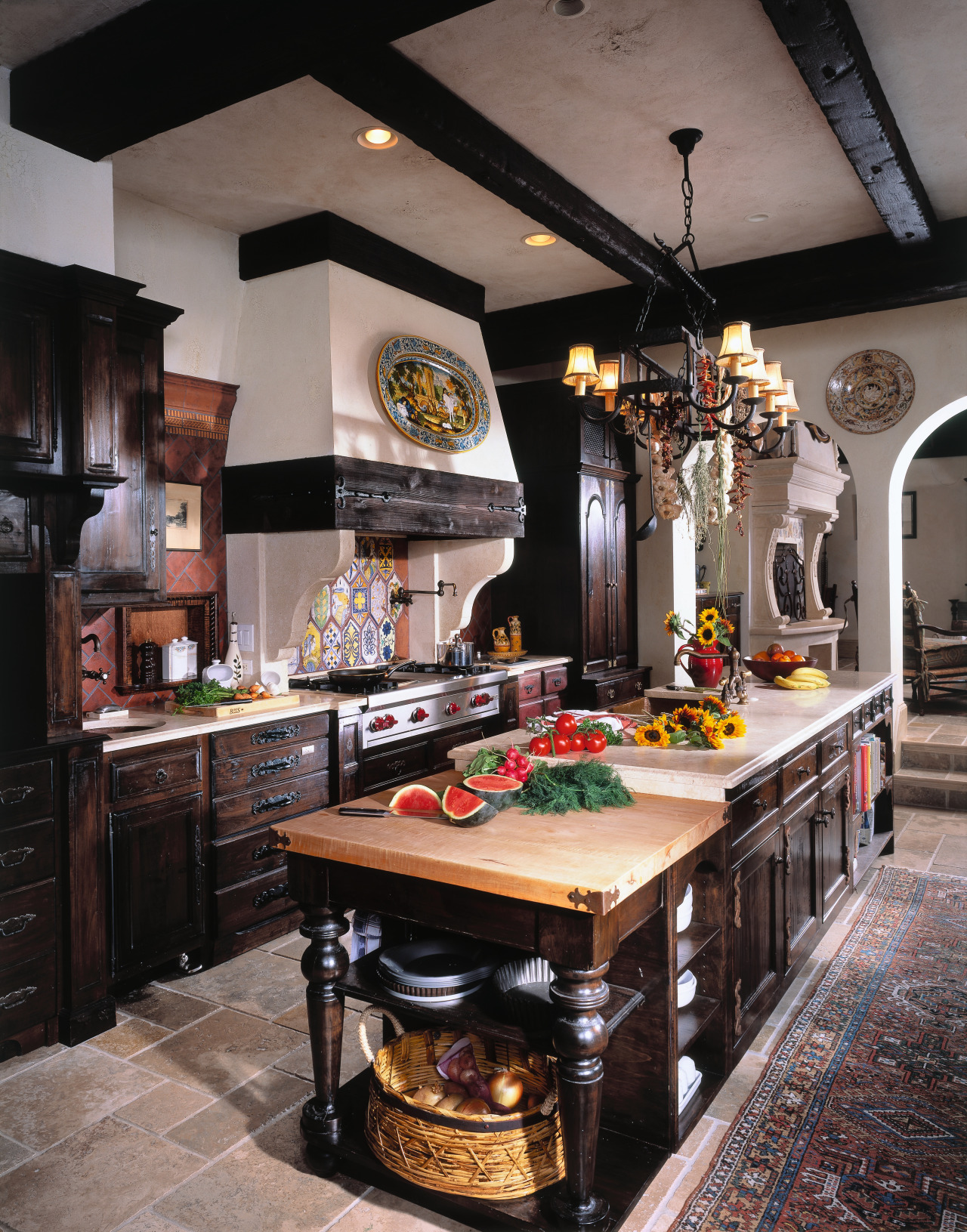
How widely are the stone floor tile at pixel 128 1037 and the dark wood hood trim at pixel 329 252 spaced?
3519mm

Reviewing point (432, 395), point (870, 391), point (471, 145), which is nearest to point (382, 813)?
point (471, 145)

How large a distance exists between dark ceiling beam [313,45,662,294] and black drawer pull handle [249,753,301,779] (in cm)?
263

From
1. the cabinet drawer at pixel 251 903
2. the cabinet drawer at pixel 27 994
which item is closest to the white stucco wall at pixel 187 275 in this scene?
the cabinet drawer at pixel 251 903

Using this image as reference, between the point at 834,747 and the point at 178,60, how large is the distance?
3.55 m

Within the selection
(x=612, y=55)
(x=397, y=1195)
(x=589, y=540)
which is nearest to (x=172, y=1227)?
(x=397, y=1195)

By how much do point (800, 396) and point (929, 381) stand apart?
0.84m

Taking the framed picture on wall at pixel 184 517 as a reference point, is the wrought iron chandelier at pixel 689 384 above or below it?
above

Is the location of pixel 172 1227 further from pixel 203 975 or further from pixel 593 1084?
pixel 203 975

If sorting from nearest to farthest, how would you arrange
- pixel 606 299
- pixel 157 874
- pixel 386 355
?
pixel 157 874, pixel 386 355, pixel 606 299

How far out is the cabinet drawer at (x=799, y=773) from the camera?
3064mm

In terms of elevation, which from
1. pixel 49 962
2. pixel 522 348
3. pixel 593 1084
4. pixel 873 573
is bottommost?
pixel 49 962

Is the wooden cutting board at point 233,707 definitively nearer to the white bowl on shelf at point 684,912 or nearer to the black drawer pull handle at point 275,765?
the black drawer pull handle at point 275,765

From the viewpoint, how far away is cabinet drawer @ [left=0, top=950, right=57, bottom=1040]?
282 centimetres

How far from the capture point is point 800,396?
627cm
